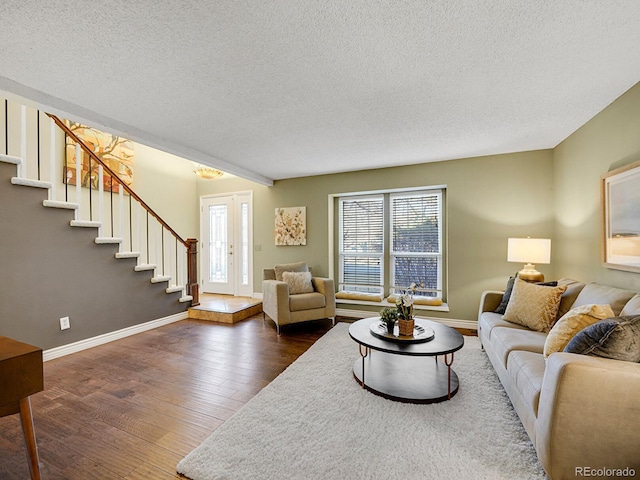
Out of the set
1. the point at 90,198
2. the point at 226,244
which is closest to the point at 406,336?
the point at 90,198

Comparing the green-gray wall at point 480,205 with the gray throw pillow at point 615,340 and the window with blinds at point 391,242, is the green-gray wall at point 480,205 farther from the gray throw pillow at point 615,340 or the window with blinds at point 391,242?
the gray throw pillow at point 615,340

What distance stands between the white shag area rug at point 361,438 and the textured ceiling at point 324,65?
2483mm

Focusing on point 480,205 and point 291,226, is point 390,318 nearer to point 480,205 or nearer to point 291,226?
point 480,205

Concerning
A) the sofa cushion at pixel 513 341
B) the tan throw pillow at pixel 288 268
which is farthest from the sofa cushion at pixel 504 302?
the tan throw pillow at pixel 288 268

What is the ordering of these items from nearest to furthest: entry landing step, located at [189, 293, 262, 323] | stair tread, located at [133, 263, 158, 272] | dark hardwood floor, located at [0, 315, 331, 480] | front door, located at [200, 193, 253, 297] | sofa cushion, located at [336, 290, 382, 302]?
dark hardwood floor, located at [0, 315, 331, 480] → stair tread, located at [133, 263, 158, 272] → entry landing step, located at [189, 293, 262, 323] → sofa cushion, located at [336, 290, 382, 302] → front door, located at [200, 193, 253, 297]

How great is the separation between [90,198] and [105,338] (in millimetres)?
1819

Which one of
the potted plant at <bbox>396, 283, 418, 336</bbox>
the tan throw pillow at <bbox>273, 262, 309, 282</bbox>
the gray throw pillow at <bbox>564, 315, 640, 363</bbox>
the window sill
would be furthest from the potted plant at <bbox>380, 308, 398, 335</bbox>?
the tan throw pillow at <bbox>273, 262, 309, 282</bbox>

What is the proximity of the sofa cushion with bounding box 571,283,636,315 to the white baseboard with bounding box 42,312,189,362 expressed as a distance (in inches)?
191

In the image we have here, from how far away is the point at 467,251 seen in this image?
404 centimetres

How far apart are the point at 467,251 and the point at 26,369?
175 inches

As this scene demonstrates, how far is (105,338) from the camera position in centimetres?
351

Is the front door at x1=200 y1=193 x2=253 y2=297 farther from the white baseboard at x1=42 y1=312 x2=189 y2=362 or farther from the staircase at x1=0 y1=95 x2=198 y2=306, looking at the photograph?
the white baseboard at x1=42 y1=312 x2=189 y2=362

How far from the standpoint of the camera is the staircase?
10.3ft

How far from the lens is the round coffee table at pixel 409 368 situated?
2.14 m
